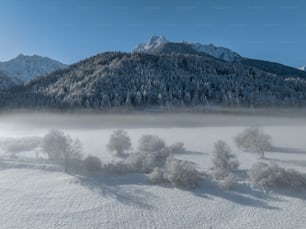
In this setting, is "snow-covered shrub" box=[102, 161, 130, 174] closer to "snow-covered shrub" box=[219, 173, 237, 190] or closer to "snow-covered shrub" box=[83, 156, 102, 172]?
Result: "snow-covered shrub" box=[83, 156, 102, 172]

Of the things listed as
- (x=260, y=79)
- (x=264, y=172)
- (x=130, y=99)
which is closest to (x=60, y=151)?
(x=264, y=172)

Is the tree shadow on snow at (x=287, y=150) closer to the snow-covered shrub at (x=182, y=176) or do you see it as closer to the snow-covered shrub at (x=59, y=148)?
the snow-covered shrub at (x=182, y=176)

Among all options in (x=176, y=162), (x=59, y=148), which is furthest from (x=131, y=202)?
(x=59, y=148)

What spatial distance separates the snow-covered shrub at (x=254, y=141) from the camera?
22881mm

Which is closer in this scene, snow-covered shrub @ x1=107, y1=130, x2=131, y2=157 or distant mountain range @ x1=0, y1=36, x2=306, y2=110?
snow-covered shrub @ x1=107, y1=130, x2=131, y2=157

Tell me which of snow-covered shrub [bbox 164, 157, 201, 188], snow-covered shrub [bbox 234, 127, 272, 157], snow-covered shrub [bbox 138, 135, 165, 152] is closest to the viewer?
snow-covered shrub [bbox 164, 157, 201, 188]

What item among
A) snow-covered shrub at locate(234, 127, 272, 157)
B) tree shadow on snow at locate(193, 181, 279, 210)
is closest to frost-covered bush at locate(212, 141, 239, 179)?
tree shadow on snow at locate(193, 181, 279, 210)

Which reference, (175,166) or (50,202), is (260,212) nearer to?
(175,166)

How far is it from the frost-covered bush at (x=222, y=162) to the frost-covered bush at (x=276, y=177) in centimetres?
193

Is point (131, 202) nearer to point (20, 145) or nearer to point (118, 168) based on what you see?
point (118, 168)

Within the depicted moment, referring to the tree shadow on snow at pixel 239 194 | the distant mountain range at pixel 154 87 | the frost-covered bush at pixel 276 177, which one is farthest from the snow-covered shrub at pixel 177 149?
the distant mountain range at pixel 154 87

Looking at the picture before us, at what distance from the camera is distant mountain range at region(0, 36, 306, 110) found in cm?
5797

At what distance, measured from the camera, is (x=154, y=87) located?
62.1m

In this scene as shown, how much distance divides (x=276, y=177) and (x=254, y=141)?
28.0 ft
